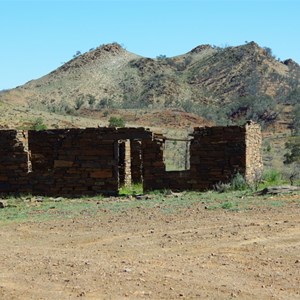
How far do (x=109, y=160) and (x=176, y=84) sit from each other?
49.5 meters

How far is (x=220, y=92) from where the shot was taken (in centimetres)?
6631

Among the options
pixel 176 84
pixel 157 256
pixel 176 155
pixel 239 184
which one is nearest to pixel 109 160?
pixel 239 184

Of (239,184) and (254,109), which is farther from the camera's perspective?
(254,109)

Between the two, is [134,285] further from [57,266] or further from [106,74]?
[106,74]

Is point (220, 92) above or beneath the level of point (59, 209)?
above

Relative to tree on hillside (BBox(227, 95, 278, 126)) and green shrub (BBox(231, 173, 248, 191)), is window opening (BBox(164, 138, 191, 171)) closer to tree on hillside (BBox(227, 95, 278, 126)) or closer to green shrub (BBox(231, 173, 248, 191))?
green shrub (BBox(231, 173, 248, 191))

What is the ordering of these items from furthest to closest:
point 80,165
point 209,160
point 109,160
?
point 80,165 < point 109,160 < point 209,160

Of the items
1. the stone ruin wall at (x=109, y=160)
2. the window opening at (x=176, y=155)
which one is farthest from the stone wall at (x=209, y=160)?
the window opening at (x=176, y=155)

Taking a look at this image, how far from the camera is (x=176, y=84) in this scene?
66.6 meters

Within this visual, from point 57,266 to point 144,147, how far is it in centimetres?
988

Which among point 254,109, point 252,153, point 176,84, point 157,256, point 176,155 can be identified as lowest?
point 157,256

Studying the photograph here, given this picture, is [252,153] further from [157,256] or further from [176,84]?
[176,84]

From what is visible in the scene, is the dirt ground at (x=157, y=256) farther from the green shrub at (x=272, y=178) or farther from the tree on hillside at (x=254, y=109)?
the tree on hillside at (x=254, y=109)

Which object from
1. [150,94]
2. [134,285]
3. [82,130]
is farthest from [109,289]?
[150,94]
